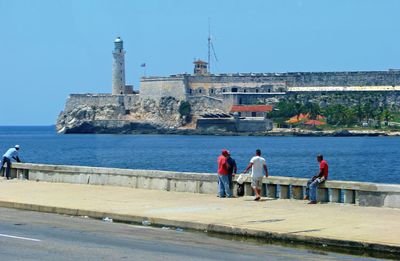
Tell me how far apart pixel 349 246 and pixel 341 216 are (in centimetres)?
330

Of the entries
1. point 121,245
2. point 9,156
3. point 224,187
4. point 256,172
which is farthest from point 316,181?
point 9,156

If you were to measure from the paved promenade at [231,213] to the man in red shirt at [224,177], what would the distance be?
1.16 feet

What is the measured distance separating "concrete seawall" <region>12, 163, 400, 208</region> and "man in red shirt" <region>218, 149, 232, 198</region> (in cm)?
61

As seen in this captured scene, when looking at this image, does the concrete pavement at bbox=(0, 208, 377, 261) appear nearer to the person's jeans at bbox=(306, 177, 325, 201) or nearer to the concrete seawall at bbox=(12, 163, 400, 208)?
the person's jeans at bbox=(306, 177, 325, 201)

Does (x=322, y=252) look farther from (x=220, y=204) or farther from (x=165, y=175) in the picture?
(x=165, y=175)

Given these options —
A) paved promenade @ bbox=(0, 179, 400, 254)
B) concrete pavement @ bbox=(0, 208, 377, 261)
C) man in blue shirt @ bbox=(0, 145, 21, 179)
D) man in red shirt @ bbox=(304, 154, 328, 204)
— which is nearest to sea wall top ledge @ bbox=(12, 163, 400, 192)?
man in red shirt @ bbox=(304, 154, 328, 204)

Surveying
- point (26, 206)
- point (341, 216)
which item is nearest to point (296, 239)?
point (341, 216)

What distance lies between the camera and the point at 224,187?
23875 mm

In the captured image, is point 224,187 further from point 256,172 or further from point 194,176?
point 194,176

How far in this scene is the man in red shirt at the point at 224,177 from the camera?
23.5 meters

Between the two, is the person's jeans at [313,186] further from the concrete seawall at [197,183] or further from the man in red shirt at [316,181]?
the concrete seawall at [197,183]

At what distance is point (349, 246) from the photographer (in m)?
16.0

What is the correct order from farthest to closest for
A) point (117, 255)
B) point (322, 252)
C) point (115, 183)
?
point (115, 183), point (322, 252), point (117, 255)

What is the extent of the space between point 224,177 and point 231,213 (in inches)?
124
